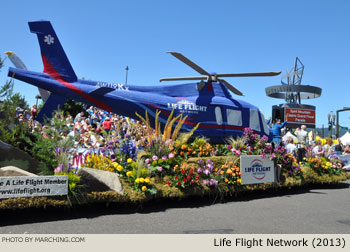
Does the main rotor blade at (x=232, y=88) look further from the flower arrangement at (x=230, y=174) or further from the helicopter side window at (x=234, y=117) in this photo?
the flower arrangement at (x=230, y=174)

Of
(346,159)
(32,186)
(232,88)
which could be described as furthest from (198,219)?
(346,159)

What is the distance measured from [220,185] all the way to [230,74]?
561 centimetres

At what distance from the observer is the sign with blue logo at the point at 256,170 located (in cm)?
731

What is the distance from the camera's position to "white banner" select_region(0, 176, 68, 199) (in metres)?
4.58

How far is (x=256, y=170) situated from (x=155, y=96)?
507 centimetres

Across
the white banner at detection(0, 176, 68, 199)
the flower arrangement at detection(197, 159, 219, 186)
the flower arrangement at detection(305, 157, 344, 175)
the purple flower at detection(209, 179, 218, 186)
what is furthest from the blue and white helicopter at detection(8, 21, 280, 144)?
the white banner at detection(0, 176, 68, 199)

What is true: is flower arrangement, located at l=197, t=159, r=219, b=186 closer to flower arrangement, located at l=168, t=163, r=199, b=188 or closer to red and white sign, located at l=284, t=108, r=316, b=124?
flower arrangement, located at l=168, t=163, r=199, b=188

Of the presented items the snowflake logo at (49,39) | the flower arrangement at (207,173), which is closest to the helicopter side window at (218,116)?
the flower arrangement at (207,173)

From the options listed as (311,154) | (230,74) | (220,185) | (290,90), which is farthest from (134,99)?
(290,90)

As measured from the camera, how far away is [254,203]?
22.0 feet

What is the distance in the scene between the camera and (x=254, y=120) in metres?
11.9

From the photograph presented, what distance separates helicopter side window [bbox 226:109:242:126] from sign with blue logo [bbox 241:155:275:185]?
12.0ft

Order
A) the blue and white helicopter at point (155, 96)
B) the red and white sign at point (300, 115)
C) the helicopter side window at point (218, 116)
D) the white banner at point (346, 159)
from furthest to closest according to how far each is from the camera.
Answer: the red and white sign at point (300, 115) → the white banner at point (346, 159) → the helicopter side window at point (218, 116) → the blue and white helicopter at point (155, 96)

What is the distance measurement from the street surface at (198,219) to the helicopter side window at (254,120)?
5.25m
